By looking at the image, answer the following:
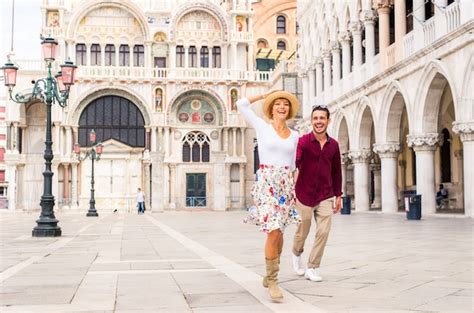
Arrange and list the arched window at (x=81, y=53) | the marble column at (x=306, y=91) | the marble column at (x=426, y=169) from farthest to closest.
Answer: the arched window at (x=81, y=53), the marble column at (x=306, y=91), the marble column at (x=426, y=169)

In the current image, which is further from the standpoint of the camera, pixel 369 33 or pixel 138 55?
pixel 138 55

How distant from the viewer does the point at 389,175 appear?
27.0 metres

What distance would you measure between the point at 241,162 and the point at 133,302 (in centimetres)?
4194

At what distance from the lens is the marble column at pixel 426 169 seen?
76.2 feet

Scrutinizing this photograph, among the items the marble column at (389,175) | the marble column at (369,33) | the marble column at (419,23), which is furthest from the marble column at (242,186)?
the marble column at (419,23)

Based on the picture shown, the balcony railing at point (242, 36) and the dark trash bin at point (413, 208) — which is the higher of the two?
the balcony railing at point (242, 36)

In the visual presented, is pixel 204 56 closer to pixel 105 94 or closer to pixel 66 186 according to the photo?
pixel 105 94

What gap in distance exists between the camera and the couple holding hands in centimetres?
641

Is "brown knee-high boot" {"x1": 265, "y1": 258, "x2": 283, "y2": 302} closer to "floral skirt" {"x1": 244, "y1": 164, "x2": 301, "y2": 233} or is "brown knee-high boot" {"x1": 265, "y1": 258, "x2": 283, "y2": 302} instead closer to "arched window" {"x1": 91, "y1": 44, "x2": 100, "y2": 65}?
"floral skirt" {"x1": 244, "y1": 164, "x2": 301, "y2": 233}

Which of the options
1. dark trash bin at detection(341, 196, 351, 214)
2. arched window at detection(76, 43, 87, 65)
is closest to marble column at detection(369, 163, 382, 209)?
dark trash bin at detection(341, 196, 351, 214)

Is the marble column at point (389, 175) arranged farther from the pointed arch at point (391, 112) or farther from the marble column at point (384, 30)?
the marble column at point (384, 30)

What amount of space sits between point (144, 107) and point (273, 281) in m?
42.9

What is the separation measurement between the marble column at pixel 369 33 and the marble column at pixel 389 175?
3.66 meters

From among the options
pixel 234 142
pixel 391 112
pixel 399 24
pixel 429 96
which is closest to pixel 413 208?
pixel 429 96
